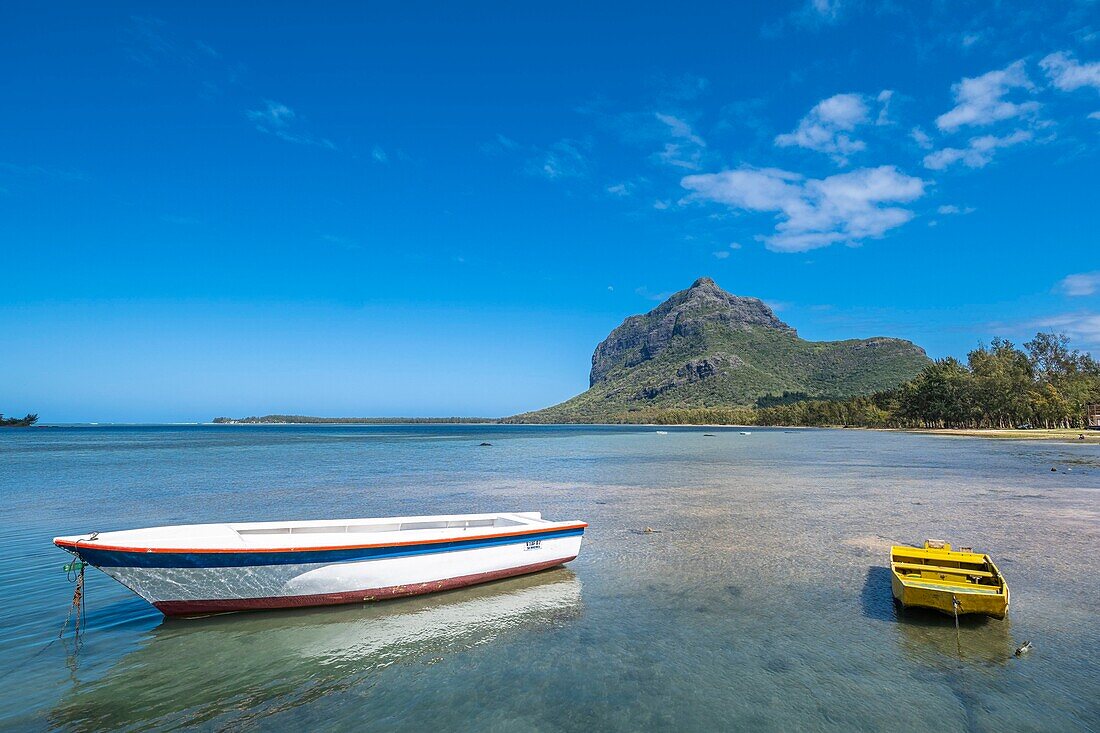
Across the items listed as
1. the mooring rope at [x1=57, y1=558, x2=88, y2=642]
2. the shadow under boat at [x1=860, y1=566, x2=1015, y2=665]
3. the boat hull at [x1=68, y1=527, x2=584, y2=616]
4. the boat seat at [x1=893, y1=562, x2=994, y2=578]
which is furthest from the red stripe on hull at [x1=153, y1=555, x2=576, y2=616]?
the boat seat at [x1=893, y1=562, x2=994, y2=578]

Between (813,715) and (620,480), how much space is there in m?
34.4

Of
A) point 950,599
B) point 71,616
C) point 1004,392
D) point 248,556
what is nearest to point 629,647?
point 950,599

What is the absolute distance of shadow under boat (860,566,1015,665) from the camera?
10.8 m

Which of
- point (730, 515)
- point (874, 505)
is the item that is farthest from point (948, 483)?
point (730, 515)

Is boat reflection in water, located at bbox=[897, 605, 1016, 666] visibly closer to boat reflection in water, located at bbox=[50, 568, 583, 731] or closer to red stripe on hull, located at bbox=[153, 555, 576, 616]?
boat reflection in water, located at bbox=[50, 568, 583, 731]

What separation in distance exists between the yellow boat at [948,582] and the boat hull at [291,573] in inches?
386

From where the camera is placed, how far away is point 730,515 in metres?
26.7

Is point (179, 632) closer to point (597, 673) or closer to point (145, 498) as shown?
point (597, 673)

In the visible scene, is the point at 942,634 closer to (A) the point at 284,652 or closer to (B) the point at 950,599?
(B) the point at 950,599

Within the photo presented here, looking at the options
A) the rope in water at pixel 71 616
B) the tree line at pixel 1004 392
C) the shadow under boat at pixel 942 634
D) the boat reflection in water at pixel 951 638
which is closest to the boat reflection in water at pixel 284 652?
the rope in water at pixel 71 616

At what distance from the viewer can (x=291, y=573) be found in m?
13.1

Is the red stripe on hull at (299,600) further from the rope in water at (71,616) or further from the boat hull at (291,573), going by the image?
the rope in water at (71,616)

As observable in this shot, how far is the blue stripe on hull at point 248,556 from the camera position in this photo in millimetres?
11961

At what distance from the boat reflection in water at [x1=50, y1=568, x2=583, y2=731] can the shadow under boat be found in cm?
694
